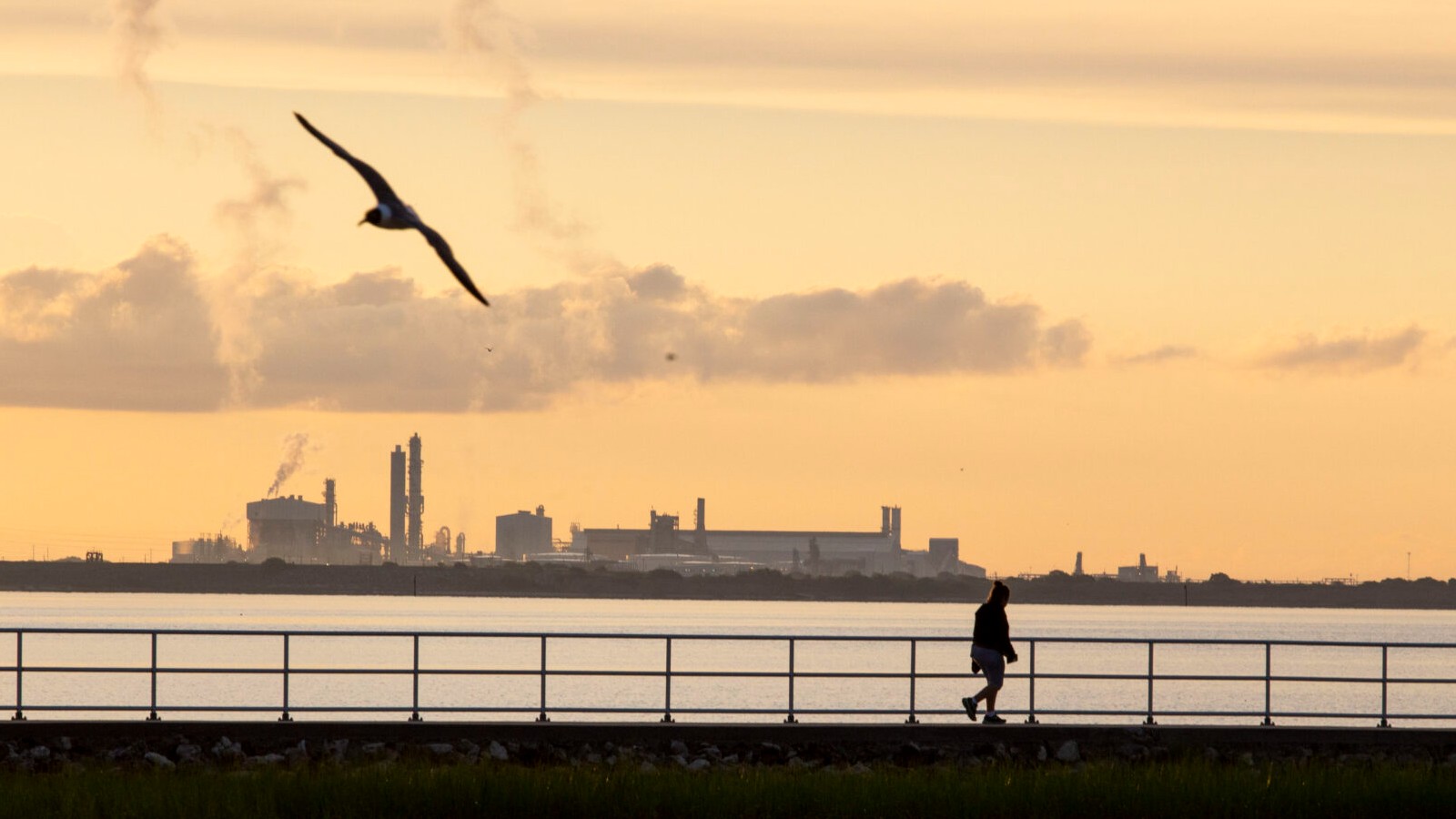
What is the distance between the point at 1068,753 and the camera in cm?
2878

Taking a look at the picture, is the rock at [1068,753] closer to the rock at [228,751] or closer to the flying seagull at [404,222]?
the rock at [228,751]

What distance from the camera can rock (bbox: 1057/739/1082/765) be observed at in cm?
2872

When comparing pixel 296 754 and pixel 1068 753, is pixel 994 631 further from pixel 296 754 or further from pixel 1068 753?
pixel 296 754

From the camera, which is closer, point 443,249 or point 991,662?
point 443,249

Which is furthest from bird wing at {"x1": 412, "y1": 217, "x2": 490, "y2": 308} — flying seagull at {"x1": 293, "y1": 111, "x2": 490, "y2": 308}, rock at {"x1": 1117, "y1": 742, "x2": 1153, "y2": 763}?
rock at {"x1": 1117, "y1": 742, "x2": 1153, "y2": 763}

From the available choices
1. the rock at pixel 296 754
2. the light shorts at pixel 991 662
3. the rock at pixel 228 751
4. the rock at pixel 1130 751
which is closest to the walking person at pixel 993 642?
the light shorts at pixel 991 662

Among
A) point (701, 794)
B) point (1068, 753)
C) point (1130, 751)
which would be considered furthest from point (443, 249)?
point (1130, 751)

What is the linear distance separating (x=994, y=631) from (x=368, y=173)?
17465 millimetres

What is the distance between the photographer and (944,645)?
152875 millimetres

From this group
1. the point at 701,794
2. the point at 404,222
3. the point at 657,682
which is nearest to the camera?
the point at 404,222

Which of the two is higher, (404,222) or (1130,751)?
(404,222)

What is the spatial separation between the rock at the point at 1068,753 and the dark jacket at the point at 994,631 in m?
1.39

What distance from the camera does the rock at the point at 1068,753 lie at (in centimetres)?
2872

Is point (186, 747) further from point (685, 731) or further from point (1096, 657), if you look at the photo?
point (1096, 657)
